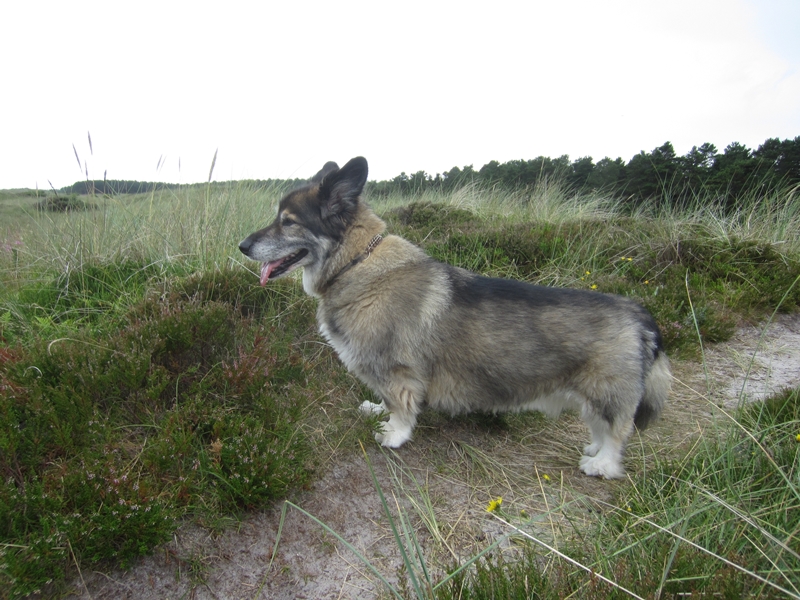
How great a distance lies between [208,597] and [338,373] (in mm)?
2061

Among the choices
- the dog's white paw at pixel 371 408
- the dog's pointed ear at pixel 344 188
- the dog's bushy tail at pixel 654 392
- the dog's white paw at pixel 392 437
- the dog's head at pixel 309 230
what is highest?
the dog's pointed ear at pixel 344 188

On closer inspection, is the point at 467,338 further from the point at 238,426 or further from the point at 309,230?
the point at 238,426

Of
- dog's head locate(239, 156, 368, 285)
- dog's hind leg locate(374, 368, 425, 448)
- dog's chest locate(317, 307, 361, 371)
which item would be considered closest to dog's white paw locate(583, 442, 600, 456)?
dog's hind leg locate(374, 368, 425, 448)

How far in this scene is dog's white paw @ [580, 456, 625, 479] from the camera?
3084 millimetres

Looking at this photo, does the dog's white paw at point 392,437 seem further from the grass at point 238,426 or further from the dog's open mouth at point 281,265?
the dog's open mouth at point 281,265

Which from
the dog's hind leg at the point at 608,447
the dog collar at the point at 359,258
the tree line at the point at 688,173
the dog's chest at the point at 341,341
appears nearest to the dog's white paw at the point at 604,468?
the dog's hind leg at the point at 608,447

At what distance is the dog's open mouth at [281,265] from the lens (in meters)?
3.51

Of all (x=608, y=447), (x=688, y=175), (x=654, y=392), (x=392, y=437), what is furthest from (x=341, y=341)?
(x=688, y=175)

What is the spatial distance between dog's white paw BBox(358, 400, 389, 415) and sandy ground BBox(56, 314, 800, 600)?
7 cm

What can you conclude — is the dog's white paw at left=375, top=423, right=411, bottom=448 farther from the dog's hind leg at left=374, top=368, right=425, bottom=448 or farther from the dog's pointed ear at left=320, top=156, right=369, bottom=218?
the dog's pointed ear at left=320, top=156, right=369, bottom=218

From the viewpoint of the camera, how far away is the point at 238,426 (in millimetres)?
2715

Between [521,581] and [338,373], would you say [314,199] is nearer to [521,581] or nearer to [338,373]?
[338,373]

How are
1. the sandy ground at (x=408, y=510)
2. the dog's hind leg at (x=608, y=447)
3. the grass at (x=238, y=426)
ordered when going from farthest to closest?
the dog's hind leg at (x=608, y=447) < the sandy ground at (x=408, y=510) < the grass at (x=238, y=426)

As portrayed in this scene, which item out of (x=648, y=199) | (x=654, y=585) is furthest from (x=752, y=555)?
(x=648, y=199)
